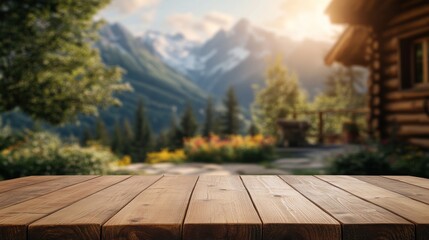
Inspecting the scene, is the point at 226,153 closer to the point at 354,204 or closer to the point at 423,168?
the point at 423,168

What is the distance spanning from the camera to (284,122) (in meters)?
14.1

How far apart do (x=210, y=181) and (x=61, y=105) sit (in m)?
7.97

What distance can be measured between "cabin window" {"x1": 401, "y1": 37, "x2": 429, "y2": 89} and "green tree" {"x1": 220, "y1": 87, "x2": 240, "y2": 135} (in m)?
36.5

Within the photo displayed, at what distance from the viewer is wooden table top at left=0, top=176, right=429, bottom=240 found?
4.15 feet

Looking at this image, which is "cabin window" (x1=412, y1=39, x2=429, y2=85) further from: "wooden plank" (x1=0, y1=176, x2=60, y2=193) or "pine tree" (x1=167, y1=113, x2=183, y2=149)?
"pine tree" (x1=167, y1=113, x2=183, y2=149)

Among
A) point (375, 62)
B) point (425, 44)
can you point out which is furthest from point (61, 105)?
point (425, 44)

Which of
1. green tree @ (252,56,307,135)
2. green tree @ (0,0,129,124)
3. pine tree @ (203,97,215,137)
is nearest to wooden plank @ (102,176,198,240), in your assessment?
green tree @ (0,0,129,124)

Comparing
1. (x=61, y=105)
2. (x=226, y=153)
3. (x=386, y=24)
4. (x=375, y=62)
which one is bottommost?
(x=226, y=153)

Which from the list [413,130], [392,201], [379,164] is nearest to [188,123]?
[413,130]

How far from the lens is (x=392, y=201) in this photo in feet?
5.44

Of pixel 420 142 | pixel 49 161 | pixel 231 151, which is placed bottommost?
pixel 231 151

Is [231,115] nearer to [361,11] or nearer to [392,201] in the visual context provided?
[361,11]

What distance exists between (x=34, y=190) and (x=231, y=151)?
9.12 m

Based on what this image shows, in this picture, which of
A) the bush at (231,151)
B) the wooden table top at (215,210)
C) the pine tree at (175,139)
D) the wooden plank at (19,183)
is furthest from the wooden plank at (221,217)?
the pine tree at (175,139)
